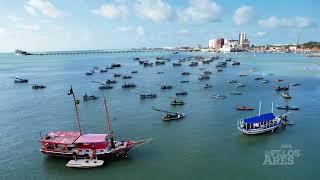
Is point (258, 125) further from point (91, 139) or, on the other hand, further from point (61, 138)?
point (61, 138)

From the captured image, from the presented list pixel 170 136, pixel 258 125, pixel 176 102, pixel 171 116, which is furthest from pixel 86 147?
pixel 176 102

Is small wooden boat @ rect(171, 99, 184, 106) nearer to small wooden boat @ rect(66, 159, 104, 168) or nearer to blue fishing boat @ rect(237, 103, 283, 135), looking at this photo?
blue fishing boat @ rect(237, 103, 283, 135)

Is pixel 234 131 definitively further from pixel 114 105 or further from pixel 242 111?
pixel 114 105

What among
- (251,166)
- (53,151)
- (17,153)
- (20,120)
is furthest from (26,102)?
(251,166)

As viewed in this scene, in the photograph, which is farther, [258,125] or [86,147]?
[258,125]

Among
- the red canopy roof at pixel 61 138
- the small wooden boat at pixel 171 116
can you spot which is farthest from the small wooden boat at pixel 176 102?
the red canopy roof at pixel 61 138

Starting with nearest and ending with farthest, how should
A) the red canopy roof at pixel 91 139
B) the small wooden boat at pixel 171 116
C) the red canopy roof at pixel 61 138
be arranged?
the red canopy roof at pixel 91 139, the red canopy roof at pixel 61 138, the small wooden boat at pixel 171 116

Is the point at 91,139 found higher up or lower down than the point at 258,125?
higher up

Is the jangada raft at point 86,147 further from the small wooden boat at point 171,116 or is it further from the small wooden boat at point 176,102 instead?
the small wooden boat at point 176,102

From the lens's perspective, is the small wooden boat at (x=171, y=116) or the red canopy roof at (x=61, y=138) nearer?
the red canopy roof at (x=61, y=138)
